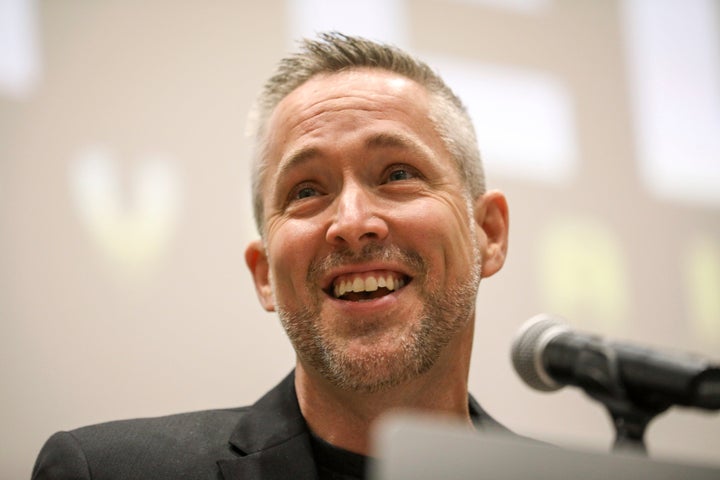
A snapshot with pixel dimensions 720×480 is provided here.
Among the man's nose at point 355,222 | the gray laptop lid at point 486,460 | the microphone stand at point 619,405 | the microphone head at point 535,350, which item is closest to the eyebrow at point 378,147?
the man's nose at point 355,222

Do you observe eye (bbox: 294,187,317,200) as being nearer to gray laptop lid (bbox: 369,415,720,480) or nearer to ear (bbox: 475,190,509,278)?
ear (bbox: 475,190,509,278)

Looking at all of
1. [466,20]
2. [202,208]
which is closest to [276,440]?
[202,208]

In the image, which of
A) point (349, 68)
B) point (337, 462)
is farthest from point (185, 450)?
point (349, 68)

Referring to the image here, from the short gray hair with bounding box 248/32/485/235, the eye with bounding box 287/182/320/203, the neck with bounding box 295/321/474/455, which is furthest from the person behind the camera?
the short gray hair with bounding box 248/32/485/235

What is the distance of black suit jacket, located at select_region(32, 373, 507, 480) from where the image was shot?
1806mm

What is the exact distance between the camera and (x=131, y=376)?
265 centimetres

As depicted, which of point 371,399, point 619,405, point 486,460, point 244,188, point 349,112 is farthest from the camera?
point 244,188

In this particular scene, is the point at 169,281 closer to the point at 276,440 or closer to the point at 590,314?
the point at 276,440

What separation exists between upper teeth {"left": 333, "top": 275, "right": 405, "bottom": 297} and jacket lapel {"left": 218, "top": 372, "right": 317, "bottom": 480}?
37cm

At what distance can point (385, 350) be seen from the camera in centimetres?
175

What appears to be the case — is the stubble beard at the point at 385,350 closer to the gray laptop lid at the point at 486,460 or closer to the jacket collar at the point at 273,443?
the jacket collar at the point at 273,443

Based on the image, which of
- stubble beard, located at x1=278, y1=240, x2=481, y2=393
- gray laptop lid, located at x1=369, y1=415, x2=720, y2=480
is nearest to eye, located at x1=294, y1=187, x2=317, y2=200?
stubble beard, located at x1=278, y1=240, x2=481, y2=393

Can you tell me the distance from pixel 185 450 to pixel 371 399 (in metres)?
0.45

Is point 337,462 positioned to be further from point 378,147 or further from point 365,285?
point 378,147
